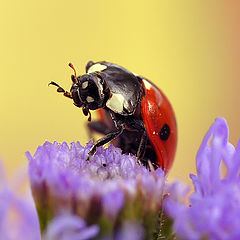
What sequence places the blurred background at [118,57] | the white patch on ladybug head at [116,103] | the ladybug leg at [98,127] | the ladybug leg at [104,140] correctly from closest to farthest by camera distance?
the ladybug leg at [104,140] < the white patch on ladybug head at [116,103] < the ladybug leg at [98,127] < the blurred background at [118,57]

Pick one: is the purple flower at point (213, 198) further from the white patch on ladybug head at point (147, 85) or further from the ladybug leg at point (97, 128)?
the ladybug leg at point (97, 128)

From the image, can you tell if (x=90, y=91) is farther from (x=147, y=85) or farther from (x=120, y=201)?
(x=120, y=201)

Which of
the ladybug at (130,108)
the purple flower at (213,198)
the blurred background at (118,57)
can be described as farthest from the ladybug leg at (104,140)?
the blurred background at (118,57)

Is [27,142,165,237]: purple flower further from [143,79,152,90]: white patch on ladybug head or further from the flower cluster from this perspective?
[143,79,152,90]: white patch on ladybug head

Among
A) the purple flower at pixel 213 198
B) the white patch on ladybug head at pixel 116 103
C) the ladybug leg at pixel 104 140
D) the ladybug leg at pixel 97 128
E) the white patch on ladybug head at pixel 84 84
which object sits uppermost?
the white patch on ladybug head at pixel 84 84

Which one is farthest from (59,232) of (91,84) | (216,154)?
(91,84)

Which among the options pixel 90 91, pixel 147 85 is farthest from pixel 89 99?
pixel 147 85

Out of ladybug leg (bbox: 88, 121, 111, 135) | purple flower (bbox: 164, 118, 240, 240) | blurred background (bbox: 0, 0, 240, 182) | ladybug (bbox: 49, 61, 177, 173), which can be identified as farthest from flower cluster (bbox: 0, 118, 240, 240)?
blurred background (bbox: 0, 0, 240, 182)
